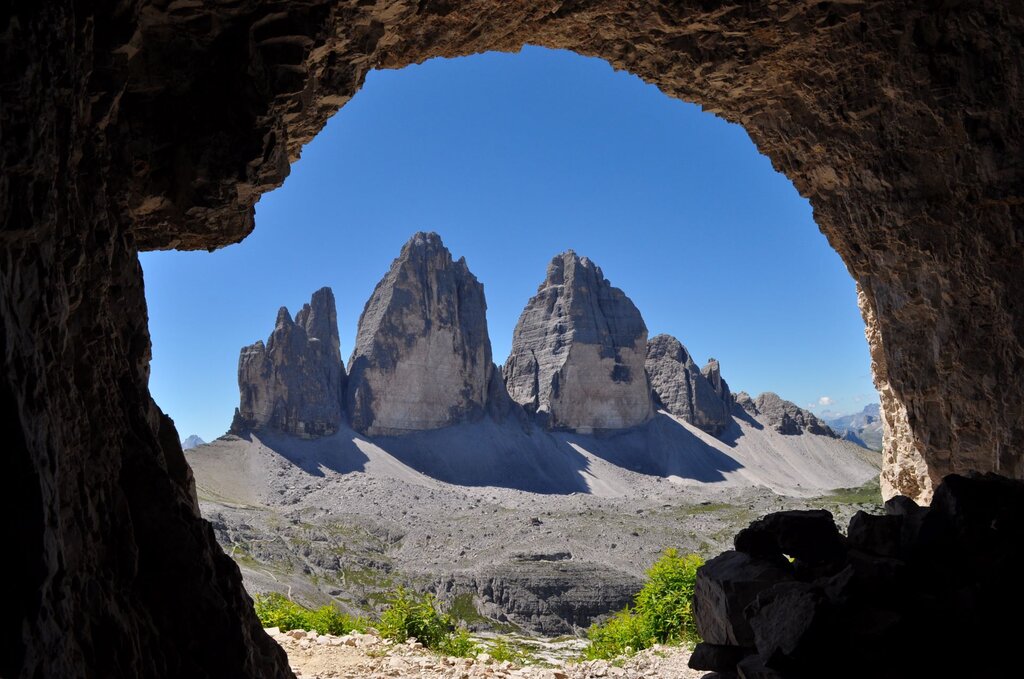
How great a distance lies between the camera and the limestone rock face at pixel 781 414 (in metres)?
155

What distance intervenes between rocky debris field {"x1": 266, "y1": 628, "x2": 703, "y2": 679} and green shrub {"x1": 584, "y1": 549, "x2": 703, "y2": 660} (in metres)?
1.50

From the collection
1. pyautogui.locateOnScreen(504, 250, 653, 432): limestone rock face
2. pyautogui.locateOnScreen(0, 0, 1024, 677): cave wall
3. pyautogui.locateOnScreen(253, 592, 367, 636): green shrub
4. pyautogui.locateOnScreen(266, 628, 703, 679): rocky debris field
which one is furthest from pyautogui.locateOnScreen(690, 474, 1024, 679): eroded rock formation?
pyautogui.locateOnScreen(504, 250, 653, 432): limestone rock face

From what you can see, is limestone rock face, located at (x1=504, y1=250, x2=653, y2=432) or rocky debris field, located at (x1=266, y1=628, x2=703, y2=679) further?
limestone rock face, located at (x1=504, y1=250, x2=653, y2=432)

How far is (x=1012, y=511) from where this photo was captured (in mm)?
6051

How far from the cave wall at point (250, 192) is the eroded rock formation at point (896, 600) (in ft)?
10.7

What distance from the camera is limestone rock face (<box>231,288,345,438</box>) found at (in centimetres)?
11162

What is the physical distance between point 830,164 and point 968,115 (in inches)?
106

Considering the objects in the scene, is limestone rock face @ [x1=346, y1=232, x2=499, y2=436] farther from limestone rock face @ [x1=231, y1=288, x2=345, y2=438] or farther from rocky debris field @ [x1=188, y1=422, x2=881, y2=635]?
limestone rock face @ [x1=231, y1=288, x2=345, y2=438]

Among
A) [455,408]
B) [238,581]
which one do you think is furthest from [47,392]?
[455,408]

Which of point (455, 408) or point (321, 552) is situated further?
point (455, 408)

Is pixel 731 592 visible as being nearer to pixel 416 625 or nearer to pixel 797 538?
pixel 797 538

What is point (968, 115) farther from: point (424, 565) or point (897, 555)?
point (424, 565)

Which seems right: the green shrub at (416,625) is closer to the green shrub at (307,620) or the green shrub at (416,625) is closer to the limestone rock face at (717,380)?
the green shrub at (307,620)

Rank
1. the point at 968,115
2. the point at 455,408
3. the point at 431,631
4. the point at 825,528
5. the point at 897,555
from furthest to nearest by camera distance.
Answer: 1. the point at 455,408
2. the point at 431,631
3. the point at 968,115
4. the point at 825,528
5. the point at 897,555
